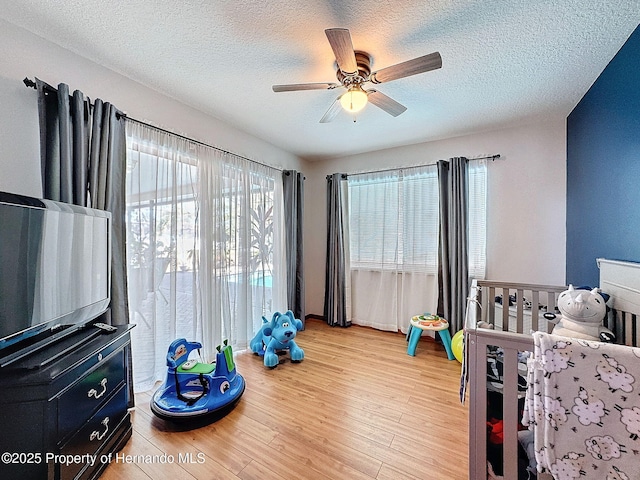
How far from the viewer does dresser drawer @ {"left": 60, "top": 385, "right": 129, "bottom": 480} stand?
1.14 m

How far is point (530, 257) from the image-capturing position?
2.67m

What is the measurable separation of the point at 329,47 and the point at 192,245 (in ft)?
6.02

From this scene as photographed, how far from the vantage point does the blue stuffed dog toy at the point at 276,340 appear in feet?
8.31

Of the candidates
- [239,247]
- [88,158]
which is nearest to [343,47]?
[88,158]

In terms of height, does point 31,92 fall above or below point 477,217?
above

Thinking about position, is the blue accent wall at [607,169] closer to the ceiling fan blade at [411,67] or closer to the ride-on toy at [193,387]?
the ceiling fan blade at [411,67]

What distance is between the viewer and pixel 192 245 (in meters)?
2.30

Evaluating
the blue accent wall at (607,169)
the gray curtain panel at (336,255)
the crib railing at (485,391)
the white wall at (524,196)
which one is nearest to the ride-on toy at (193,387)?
the crib railing at (485,391)

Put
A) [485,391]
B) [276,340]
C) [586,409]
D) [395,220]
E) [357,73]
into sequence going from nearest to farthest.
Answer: [586,409] → [485,391] → [357,73] → [276,340] → [395,220]

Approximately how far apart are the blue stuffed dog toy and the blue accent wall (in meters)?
2.47

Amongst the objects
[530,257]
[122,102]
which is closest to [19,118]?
[122,102]

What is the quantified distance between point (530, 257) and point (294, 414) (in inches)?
106

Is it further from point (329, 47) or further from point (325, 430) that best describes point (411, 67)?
point (325, 430)

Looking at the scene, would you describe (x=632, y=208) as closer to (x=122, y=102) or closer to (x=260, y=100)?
(x=260, y=100)
